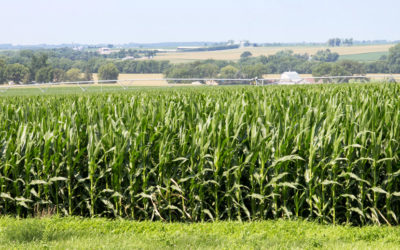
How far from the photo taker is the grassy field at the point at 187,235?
4.96m

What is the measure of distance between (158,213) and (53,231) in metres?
1.21

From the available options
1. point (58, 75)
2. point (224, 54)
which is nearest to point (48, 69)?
point (58, 75)

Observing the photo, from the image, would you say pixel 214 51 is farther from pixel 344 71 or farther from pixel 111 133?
pixel 111 133

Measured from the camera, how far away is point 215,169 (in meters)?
6.04

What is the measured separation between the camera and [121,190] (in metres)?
6.26

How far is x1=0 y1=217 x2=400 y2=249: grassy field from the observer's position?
195 inches

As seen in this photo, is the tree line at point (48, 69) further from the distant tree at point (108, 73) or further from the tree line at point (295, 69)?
the tree line at point (295, 69)

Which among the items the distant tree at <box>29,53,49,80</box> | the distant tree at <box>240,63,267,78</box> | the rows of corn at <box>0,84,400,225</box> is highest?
the rows of corn at <box>0,84,400,225</box>

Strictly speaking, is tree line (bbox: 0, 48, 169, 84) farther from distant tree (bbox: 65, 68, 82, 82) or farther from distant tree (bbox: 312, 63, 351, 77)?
distant tree (bbox: 312, 63, 351, 77)

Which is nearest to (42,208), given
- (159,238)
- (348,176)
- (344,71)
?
(159,238)

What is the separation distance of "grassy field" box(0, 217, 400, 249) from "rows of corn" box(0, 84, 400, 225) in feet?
0.99

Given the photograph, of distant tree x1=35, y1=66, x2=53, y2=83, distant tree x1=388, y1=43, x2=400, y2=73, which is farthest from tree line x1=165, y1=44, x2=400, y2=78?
distant tree x1=35, y1=66, x2=53, y2=83

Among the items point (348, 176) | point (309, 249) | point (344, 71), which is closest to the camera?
point (309, 249)

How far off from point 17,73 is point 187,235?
289 ft
